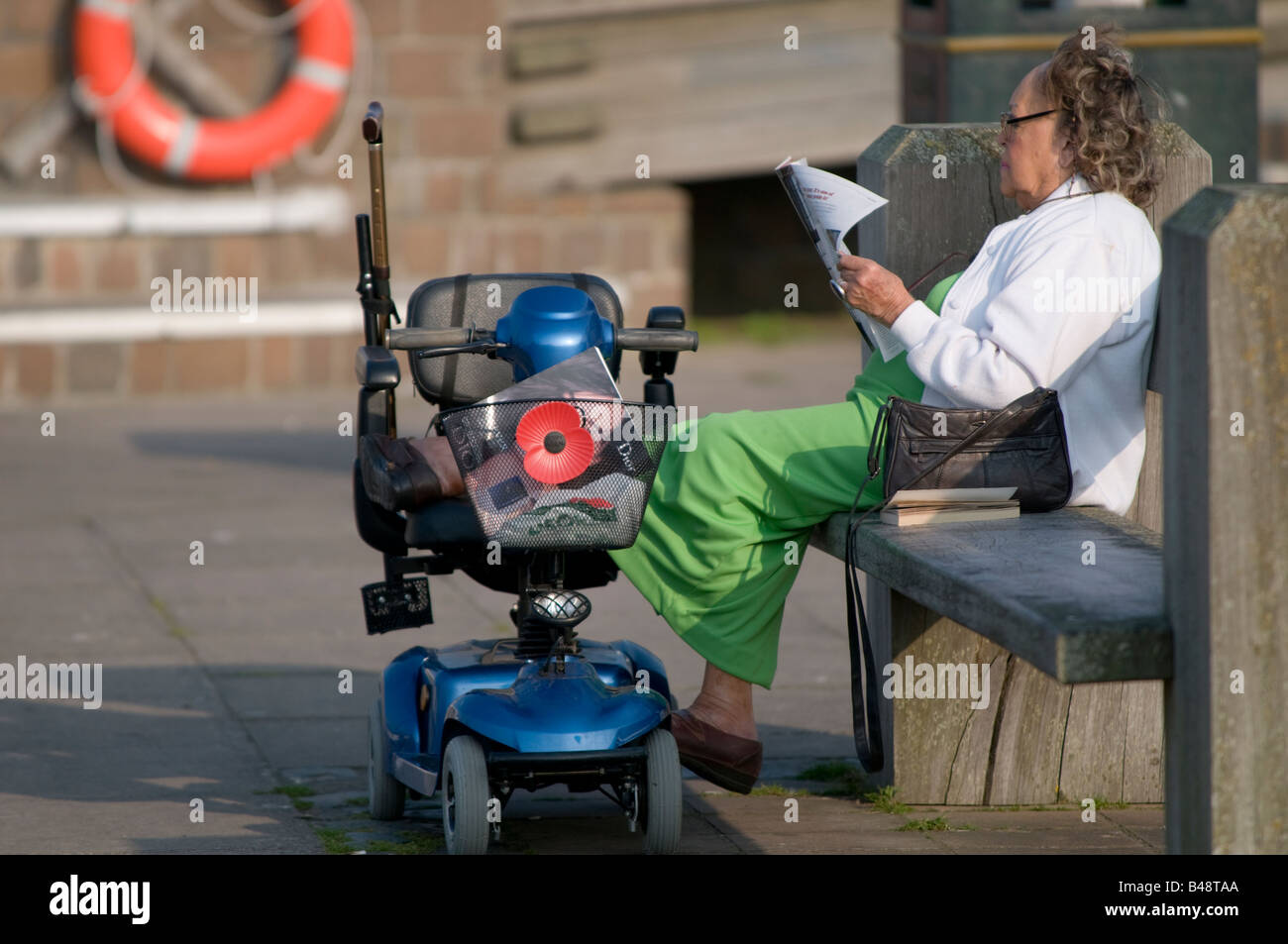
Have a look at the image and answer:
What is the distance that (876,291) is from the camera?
349 centimetres

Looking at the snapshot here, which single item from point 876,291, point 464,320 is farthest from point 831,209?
point 464,320

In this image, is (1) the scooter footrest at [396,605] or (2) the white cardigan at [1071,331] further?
(1) the scooter footrest at [396,605]

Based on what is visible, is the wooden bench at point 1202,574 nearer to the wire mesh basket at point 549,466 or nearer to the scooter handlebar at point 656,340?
the wire mesh basket at point 549,466

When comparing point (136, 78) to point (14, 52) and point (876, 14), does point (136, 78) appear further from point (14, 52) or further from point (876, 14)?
point (876, 14)

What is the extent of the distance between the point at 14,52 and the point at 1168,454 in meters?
8.18

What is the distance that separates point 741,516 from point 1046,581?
2.99 feet

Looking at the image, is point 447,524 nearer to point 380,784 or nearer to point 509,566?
point 509,566

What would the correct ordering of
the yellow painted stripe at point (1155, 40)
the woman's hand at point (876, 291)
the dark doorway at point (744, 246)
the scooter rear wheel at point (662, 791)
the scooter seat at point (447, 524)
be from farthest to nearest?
the dark doorway at point (744, 246) < the yellow painted stripe at point (1155, 40) < the scooter seat at point (447, 524) < the woman's hand at point (876, 291) < the scooter rear wheel at point (662, 791)

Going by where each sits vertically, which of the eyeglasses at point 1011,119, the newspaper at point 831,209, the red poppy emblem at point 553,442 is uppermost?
the eyeglasses at point 1011,119

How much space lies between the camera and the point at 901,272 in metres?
4.07

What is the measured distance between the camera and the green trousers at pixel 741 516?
142 inches

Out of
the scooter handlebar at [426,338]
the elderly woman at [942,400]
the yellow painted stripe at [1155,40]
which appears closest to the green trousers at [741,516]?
the elderly woman at [942,400]

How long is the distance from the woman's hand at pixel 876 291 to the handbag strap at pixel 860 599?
0.18 metres

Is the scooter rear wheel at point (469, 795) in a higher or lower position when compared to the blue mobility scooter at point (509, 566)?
lower
